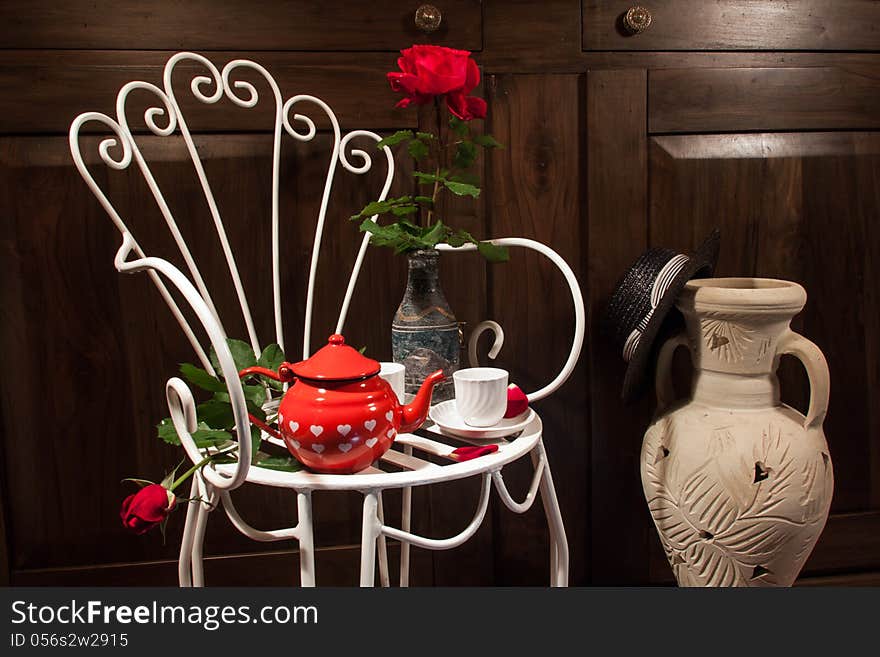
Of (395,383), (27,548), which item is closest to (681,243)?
(395,383)

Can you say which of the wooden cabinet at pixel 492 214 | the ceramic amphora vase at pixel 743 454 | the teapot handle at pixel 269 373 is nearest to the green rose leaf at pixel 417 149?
Answer: the wooden cabinet at pixel 492 214

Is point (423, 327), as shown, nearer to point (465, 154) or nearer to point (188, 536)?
point (465, 154)

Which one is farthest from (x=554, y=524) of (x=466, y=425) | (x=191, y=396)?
(x=191, y=396)

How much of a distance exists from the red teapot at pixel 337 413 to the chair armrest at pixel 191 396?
0.07 m

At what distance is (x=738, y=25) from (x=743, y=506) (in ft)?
2.71

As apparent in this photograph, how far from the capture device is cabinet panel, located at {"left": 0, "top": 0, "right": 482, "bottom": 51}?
46.1 inches

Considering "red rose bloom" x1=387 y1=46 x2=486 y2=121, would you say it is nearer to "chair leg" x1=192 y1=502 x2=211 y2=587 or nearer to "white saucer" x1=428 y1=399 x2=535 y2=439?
"white saucer" x1=428 y1=399 x2=535 y2=439

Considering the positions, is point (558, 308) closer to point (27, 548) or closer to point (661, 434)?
point (661, 434)

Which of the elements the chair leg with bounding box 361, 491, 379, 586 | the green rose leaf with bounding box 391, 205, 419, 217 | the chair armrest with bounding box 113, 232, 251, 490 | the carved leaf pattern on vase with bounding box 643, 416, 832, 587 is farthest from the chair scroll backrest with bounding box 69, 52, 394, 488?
the carved leaf pattern on vase with bounding box 643, 416, 832, 587

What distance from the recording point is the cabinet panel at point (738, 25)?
4.21 feet

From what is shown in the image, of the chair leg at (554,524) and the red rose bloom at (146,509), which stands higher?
the red rose bloom at (146,509)

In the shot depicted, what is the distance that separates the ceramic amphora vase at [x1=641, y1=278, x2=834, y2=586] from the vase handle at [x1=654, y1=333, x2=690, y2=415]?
42mm

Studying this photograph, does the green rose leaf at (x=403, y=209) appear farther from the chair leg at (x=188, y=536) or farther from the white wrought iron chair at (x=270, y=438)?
the chair leg at (x=188, y=536)

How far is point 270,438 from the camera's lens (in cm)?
94
